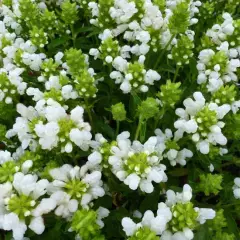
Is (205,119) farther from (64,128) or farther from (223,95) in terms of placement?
(64,128)

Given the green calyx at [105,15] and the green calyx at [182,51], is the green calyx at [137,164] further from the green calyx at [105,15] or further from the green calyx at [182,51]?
the green calyx at [105,15]

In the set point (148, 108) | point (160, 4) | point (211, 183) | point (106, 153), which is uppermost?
point (160, 4)

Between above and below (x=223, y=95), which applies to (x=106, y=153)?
below

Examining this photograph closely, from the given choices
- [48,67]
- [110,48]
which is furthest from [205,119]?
[48,67]

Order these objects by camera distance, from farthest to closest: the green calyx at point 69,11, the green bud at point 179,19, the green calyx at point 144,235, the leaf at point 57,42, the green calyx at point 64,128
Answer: the leaf at point 57,42 < the green calyx at point 69,11 < the green bud at point 179,19 < the green calyx at point 64,128 < the green calyx at point 144,235

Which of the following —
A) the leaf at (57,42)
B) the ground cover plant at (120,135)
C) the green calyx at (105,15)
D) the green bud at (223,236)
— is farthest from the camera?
the leaf at (57,42)

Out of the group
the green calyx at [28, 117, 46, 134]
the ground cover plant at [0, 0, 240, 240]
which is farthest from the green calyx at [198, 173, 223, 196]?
the green calyx at [28, 117, 46, 134]

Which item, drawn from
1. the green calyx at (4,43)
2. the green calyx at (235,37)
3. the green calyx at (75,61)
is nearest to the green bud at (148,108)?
the green calyx at (75,61)
